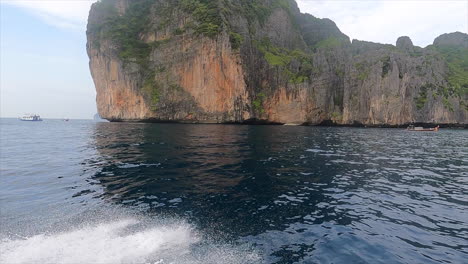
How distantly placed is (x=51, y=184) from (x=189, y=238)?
1197 cm

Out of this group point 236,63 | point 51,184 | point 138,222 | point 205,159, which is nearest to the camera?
point 138,222

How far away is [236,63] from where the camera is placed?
95375 millimetres

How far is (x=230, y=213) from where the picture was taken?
12242 millimetres

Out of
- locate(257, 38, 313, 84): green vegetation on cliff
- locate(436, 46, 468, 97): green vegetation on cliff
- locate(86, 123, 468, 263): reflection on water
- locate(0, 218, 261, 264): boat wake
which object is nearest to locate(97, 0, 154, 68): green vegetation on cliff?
locate(257, 38, 313, 84): green vegetation on cliff

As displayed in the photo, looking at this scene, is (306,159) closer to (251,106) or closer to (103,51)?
(251,106)

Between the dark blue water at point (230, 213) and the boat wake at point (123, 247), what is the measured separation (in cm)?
4

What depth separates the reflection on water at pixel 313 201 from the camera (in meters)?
9.43

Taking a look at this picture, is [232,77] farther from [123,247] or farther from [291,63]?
[123,247]

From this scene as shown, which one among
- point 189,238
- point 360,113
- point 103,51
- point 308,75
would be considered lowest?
point 189,238

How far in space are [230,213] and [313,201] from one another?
15.6 ft

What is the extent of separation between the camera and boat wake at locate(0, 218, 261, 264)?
8156 mm

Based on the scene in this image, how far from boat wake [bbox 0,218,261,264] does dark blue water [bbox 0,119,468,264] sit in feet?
0.12

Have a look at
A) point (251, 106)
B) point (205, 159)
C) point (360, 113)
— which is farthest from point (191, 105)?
point (205, 159)

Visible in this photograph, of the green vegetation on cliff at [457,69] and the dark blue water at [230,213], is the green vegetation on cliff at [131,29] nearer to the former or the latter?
the dark blue water at [230,213]
